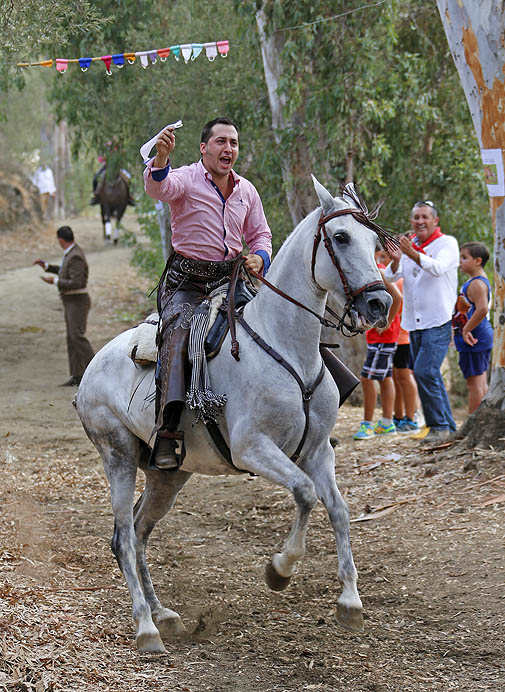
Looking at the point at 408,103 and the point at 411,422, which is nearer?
the point at 411,422

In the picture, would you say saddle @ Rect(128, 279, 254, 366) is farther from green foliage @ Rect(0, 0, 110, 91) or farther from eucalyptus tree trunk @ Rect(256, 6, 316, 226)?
eucalyptus tree trunk @ Rect(256, 6, 316, 226)

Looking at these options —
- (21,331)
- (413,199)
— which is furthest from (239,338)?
(21,331)

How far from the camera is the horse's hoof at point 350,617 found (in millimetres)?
4652

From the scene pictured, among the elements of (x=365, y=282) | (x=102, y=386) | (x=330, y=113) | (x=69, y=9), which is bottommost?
(x=102, y=386)

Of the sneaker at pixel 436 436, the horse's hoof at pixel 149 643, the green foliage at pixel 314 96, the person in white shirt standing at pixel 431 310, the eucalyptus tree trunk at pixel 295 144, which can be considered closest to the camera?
the horse's hoof at pixel 149 643

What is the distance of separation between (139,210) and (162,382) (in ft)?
57.5

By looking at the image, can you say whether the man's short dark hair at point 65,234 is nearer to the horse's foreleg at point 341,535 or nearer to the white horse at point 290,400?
the white horse at point 290,400

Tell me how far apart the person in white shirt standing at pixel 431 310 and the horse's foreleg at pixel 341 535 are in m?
4.30

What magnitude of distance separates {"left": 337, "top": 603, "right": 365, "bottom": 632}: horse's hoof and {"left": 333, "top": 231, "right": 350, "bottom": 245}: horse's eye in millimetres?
1968

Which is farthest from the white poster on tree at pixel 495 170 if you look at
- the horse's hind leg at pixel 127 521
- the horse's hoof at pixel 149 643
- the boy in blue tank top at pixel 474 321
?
the horse's hoof at pixel 149 643

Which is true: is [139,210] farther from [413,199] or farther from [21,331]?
[413,199]

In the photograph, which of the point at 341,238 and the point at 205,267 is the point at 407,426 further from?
the point at 341,238

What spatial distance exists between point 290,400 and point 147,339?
1269 mm

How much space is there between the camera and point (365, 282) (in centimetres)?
441
